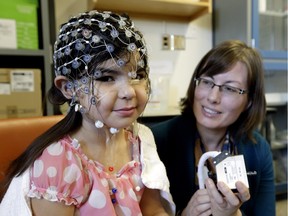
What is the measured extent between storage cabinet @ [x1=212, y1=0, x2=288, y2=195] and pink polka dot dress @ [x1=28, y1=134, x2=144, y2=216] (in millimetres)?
1488

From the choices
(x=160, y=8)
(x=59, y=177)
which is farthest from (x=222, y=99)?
(x=160, y=8)

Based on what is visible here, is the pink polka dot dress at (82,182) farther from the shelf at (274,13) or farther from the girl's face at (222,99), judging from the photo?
the shelf at (274,13)

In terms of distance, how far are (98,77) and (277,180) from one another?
2098 millimetres

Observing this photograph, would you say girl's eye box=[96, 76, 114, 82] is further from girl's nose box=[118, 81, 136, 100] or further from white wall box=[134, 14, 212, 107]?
white wall box=[134, 14, 212, 107]

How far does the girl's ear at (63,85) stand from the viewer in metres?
0.63

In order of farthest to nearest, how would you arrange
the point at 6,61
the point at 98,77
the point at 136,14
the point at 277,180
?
1. the point at 277,180
2. the point at 136,14
3. the point at 6,61
4. the point at 98,77

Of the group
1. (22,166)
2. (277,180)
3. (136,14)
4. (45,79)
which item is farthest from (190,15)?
(22,166)

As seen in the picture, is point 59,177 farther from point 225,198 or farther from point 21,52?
point 21,52

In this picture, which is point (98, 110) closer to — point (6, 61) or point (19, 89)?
point (19, 89)

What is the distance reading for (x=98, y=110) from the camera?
1.97 ft

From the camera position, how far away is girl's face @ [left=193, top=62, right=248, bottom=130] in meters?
0.96

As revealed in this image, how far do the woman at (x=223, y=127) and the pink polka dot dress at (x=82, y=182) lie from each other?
313mm

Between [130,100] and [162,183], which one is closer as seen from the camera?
[130,100]

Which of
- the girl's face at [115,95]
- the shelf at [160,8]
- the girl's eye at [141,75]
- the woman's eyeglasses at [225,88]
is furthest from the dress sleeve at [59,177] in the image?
the shelf at [160,8]
